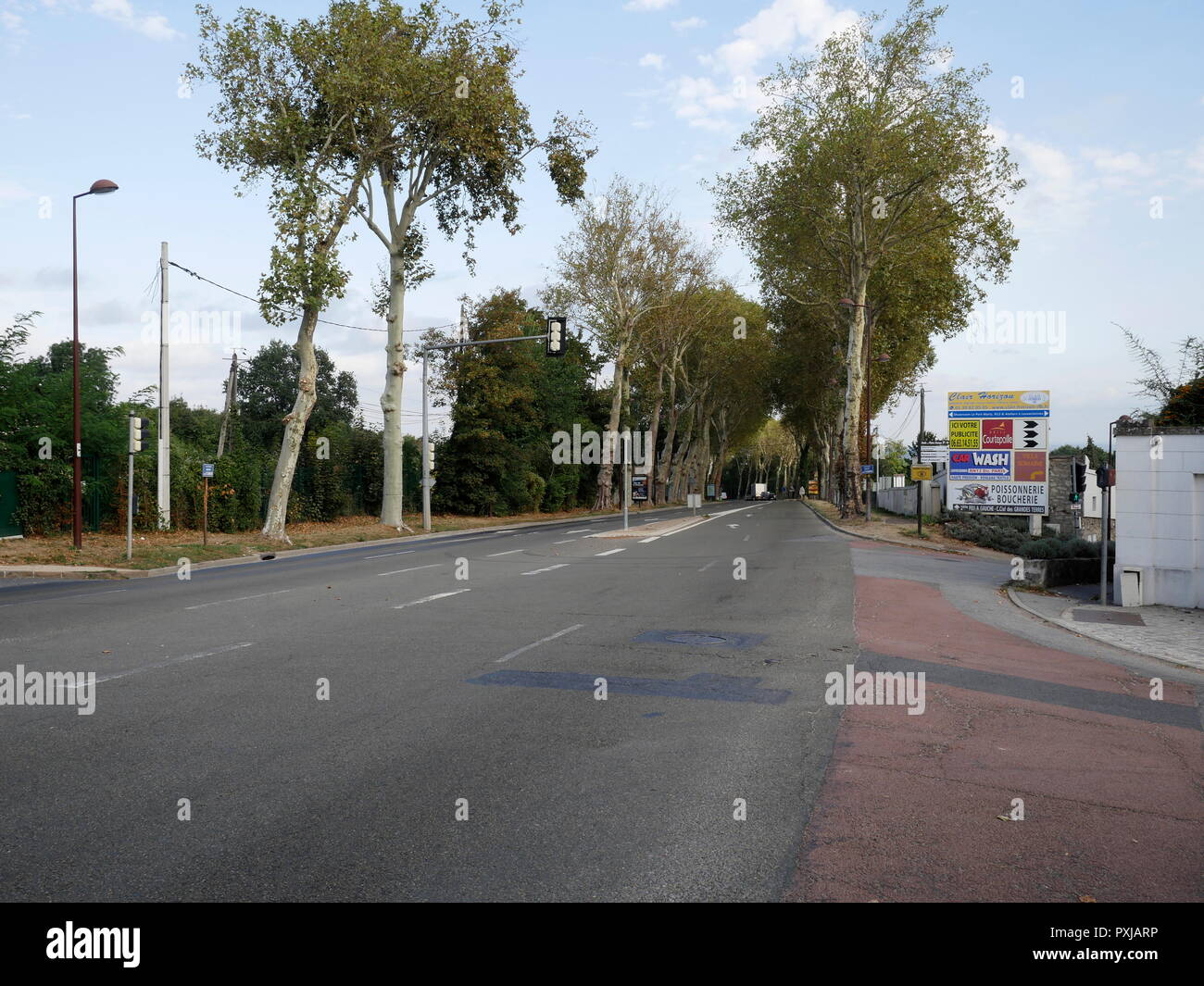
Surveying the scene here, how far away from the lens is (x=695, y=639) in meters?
10.9

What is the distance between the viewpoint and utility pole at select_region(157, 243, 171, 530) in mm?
29453

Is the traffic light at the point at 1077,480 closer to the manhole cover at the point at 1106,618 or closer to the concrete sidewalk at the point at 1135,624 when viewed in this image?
the concrete sidewalk at the point at 1135,624

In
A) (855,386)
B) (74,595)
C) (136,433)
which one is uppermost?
(855,386)

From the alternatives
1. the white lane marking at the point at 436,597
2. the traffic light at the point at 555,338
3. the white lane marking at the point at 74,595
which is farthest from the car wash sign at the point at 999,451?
the white lane marking at the point at 74,595

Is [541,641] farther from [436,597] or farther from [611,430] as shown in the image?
[611,430]

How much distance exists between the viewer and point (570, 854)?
4.41m

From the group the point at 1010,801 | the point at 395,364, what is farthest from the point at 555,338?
the point at 1010,801

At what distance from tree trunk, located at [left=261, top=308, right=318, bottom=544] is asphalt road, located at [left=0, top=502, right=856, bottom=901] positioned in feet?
50.7

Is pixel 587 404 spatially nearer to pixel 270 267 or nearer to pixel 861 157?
pixel 861 157

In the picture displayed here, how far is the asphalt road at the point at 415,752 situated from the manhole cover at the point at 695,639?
12 cm

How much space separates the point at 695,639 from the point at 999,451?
997 inches

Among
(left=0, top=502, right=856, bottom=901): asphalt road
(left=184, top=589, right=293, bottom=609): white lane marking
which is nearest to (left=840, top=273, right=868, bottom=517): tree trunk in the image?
(left=0, top=502, right=856, bottom=901): asphalt road

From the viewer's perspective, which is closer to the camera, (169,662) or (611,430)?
(169,662)
